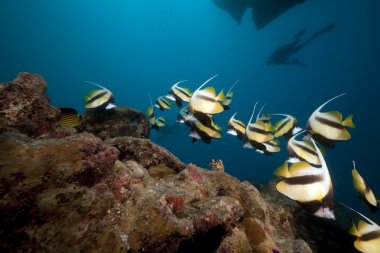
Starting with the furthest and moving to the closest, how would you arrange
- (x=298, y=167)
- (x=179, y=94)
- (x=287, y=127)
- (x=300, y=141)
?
(x=179, y=94), (x=287, y=127), (x=300, y=141), (x=298, y=167)

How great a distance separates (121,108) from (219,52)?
486 feet

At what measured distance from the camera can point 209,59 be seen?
6191 inches

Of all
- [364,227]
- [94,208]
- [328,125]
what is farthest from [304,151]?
[94,208]

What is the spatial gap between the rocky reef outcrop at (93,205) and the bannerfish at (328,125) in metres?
1.60

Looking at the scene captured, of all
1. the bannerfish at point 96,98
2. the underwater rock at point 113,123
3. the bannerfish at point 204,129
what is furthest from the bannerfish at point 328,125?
the underwater rock at point 113,123

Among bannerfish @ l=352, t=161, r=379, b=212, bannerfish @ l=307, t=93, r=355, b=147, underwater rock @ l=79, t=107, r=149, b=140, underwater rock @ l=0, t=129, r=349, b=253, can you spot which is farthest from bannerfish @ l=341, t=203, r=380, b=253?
underwater rock @ l=79, t=107, r=149, b=140

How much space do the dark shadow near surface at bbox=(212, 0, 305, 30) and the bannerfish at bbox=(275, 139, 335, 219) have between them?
27494 mm

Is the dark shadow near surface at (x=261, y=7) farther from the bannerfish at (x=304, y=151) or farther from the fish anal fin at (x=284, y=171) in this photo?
the fish anal fin at (x=284, y=171)

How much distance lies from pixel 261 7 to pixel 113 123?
84.8 feet

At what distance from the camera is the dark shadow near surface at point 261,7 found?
25828 millimetres

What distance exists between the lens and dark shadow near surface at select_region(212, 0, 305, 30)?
84.7 feet

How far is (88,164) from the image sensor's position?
2.52m

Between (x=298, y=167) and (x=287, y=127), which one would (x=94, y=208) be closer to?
(x=298, y=167)

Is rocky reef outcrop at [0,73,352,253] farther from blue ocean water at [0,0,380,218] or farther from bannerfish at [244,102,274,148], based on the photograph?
blue ocean water at [0,0,380,218]
